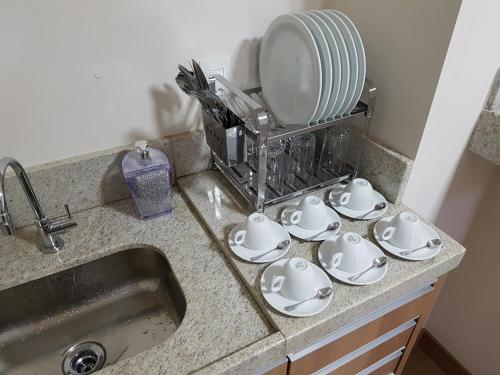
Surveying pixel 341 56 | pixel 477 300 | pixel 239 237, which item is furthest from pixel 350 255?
pixel 477 300

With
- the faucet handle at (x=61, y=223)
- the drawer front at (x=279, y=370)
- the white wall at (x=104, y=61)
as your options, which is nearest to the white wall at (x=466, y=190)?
the white wall at (x=104, y=61)

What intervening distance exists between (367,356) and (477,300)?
646mm

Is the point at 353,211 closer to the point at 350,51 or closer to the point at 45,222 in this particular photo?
the point at 350,51

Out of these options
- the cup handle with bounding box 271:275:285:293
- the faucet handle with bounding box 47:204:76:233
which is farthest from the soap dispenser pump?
the cup handle with bounding box 271:275:285:293

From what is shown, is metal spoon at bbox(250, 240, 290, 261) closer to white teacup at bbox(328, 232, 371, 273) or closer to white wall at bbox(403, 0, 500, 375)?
white teacup at bbox(328, 232, 371, 273)

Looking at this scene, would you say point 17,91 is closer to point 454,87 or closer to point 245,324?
point 245,324

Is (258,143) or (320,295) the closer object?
(320,295)

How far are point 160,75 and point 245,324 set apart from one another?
0.63 meters

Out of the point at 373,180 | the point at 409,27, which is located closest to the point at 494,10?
the point at 409,27

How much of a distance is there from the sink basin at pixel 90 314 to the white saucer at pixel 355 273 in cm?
33

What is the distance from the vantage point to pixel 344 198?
0.98m

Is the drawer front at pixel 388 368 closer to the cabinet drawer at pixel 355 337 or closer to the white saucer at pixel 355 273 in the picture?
the cabinet drawer at pixel 355 337

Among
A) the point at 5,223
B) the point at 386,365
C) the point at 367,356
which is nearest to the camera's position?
the point at 5,223

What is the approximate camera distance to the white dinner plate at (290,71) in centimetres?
89
